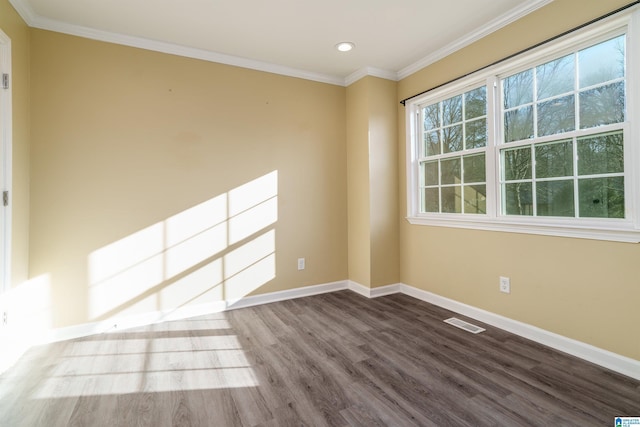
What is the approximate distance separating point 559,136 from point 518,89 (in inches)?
22.3

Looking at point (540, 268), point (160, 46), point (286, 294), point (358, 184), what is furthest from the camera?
point (358, 184)

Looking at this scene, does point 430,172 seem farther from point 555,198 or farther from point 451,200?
point 555,198

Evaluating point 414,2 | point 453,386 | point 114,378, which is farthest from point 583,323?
point 114,378

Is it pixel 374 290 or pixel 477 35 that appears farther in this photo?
pixel 374 290

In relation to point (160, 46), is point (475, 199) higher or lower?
lower

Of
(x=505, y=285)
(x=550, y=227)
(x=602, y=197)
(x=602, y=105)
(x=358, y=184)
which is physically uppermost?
(x=602, y=105)

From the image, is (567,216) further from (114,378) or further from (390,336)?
(114,378)

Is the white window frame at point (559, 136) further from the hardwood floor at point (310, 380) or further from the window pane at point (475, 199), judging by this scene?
the hardwood floor at point (310, 380)

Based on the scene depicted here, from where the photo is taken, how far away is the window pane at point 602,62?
2.12 meters

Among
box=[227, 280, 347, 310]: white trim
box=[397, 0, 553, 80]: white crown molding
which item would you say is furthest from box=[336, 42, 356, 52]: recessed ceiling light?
box=[227, 280, 347, 310]: white trim

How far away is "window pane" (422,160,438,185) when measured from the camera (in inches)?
139

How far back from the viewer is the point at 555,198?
2.46m

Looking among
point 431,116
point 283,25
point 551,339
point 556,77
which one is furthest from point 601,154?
point 283,25

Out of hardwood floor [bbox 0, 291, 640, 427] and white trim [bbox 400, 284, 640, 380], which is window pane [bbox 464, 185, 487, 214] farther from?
hardwood floor [bbox 0, 291, 640, 427]
